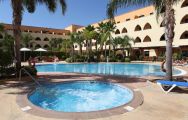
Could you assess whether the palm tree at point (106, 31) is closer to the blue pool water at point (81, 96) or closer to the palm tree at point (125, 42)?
the palm tree at point (125, 42)

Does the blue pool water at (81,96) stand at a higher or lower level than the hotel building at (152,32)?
lower

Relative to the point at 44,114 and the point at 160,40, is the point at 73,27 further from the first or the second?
the point at 44,114

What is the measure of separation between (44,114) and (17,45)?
8.92 metres

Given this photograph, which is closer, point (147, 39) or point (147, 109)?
point (147, 109)

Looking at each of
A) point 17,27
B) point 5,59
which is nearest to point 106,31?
point 17,27

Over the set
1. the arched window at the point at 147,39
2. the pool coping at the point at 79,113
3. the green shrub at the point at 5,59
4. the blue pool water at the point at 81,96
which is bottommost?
the blue pool water at the point at 81,96

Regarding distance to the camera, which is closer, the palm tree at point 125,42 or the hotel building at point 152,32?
the hotel building at point 152,32

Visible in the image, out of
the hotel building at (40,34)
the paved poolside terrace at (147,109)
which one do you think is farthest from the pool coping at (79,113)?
the hotel building at (40,34)

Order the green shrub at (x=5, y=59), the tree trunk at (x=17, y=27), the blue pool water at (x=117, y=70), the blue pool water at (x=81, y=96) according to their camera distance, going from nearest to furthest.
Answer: the blue pool water at (x=81, y=96) < the green shrub at (x=5, y=59) < the tree trunk at (x=17, y=27) < the blue pool water at (x=117, y=70)

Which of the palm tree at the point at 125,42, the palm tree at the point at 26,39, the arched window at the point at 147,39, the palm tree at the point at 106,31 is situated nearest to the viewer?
the palm tree at the point at 106,31

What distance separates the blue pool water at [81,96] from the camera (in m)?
9.13

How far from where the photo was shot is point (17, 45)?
46.8 feet

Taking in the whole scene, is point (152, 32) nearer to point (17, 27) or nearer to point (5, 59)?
point (17, 27)

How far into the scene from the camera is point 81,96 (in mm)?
11172
